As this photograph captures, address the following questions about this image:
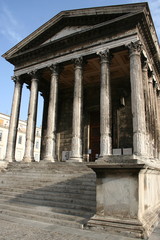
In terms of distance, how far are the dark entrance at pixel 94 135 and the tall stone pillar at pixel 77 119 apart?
505cm

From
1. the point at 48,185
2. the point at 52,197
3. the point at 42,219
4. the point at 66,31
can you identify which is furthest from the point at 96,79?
the point at 42,219

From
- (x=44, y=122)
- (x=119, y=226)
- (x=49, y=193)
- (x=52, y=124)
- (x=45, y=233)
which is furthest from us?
(x=44, y=122)

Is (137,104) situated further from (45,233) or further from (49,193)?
(45,233)

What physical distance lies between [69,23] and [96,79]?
543 cm

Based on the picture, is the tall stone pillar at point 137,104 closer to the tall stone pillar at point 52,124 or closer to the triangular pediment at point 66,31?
the triangular pediment at point 66,31

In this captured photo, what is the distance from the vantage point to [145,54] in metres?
13.5

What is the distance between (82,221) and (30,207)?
2.49m

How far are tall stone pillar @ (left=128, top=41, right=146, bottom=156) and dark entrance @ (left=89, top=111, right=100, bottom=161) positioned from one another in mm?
7066

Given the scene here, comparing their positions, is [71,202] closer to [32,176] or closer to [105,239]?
[105,239]

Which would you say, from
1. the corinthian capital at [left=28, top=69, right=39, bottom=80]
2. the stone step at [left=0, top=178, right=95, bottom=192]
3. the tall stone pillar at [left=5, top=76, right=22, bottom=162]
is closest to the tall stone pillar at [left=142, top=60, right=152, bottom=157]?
the stone step at [left=0, top=178, right=95, bottom=192]

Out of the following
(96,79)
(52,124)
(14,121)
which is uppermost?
(96,79)

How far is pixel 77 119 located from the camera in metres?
13.3

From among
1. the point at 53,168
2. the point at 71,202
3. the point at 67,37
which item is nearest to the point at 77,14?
the point at 67,37

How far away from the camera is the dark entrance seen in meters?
17.9
